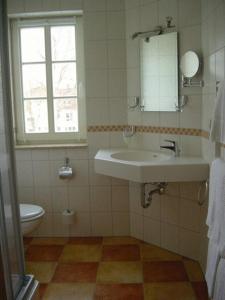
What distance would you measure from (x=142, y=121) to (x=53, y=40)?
110 cm

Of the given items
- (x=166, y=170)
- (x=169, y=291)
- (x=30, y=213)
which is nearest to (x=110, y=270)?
(x=169, y=291)

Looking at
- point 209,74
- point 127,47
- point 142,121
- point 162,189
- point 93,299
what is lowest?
point 93,299

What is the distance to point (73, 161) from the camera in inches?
118

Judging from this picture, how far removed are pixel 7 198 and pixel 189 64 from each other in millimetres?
1736

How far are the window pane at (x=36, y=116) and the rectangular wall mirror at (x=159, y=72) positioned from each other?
3.14 feet

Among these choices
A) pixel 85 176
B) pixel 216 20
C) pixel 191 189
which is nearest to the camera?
pixel 216 20

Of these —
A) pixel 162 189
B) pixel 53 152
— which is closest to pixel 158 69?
pixel 162 189

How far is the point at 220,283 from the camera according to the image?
1.63 meters

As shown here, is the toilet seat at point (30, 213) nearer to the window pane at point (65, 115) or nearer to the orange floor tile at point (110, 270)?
the orange floor tile at point (110, 270)

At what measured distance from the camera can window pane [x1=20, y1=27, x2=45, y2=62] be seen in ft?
9.89

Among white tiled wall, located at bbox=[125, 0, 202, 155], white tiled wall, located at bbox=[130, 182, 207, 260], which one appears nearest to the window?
white tiled wall, located at bbox=[125, 0, 202, 155]

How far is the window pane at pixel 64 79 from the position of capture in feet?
9.96

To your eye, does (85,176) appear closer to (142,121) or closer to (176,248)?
(142,121)

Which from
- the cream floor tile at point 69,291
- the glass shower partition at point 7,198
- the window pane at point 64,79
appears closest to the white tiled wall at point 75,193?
the window pane at point 64,79
